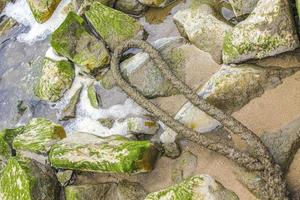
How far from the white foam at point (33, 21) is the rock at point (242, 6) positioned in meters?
2.48

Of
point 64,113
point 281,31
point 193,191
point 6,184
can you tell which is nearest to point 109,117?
point 64,113

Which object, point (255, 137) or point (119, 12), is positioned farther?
point (119, 12)

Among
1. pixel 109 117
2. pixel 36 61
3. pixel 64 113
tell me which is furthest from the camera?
pixel 36 61

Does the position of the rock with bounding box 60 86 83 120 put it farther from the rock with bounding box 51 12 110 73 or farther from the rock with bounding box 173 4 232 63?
the rock with bounding box 173 4 232 63

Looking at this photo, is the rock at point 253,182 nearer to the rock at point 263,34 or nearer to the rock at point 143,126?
the rock at point 143,126

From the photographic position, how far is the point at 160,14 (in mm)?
5492

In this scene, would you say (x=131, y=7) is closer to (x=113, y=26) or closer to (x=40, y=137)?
(x=113, y=26)

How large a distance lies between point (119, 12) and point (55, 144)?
5.61 ft

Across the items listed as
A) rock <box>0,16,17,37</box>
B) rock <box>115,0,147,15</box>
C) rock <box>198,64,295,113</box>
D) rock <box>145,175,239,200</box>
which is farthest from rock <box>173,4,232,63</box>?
rock <box>0,16,17,37</box>

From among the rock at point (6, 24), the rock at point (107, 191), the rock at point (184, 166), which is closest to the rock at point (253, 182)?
the rock at point (184, 166)

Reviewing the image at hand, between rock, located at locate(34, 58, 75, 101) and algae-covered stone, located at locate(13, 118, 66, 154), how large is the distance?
42 centimetres

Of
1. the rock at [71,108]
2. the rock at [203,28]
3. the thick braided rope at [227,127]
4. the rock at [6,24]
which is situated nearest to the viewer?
the thick braided rope at [227,127]

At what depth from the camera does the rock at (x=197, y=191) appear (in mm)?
3766

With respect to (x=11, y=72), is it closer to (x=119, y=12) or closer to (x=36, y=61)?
(x=36, y=61)
